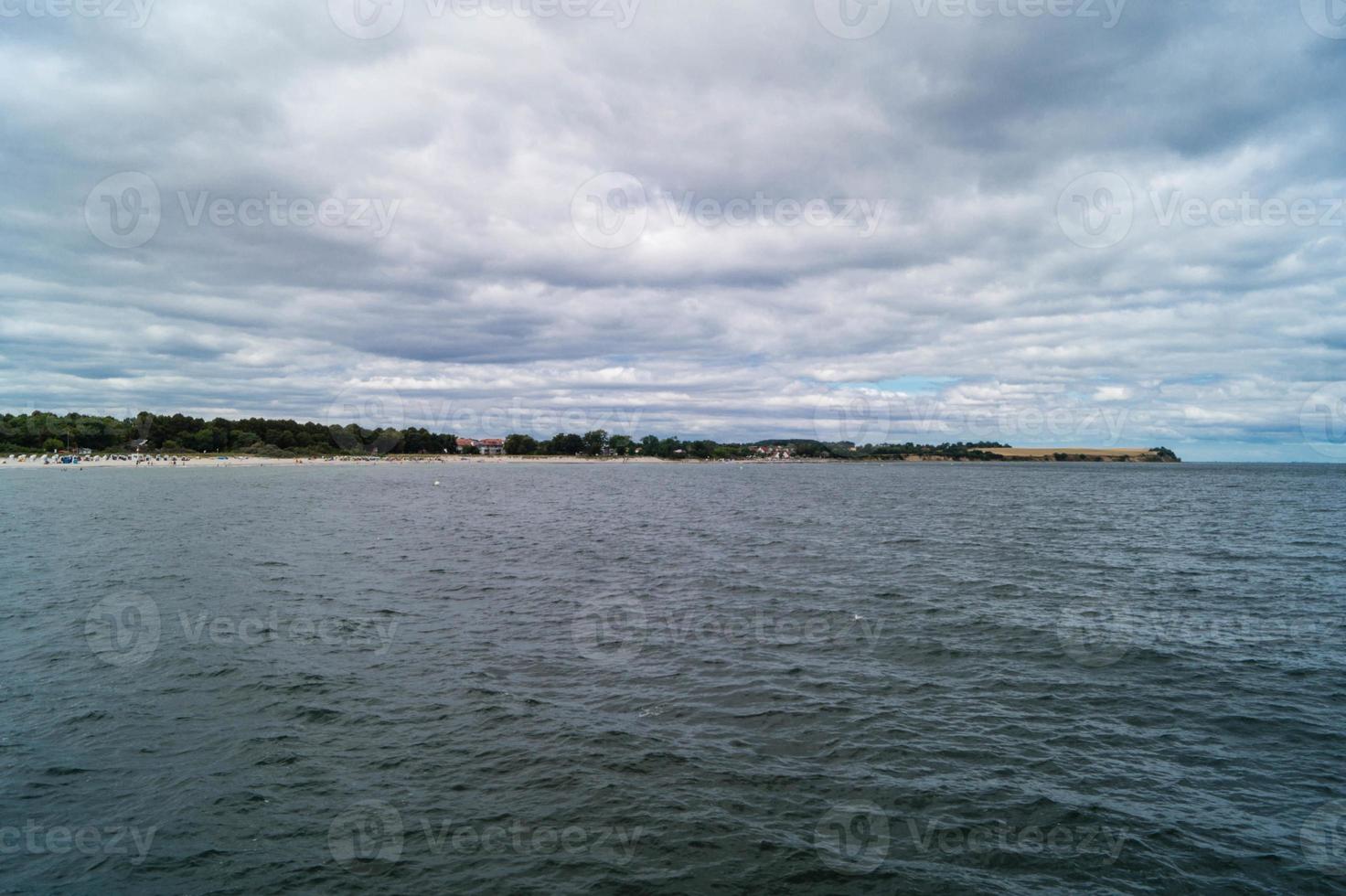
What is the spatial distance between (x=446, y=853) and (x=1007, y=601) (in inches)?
1036

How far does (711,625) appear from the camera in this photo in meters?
26.0

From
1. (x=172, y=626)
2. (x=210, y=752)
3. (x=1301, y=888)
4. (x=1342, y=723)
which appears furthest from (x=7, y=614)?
(x=1342, y=723)

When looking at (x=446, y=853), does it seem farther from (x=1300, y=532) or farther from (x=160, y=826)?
(x=1300, y=532)
